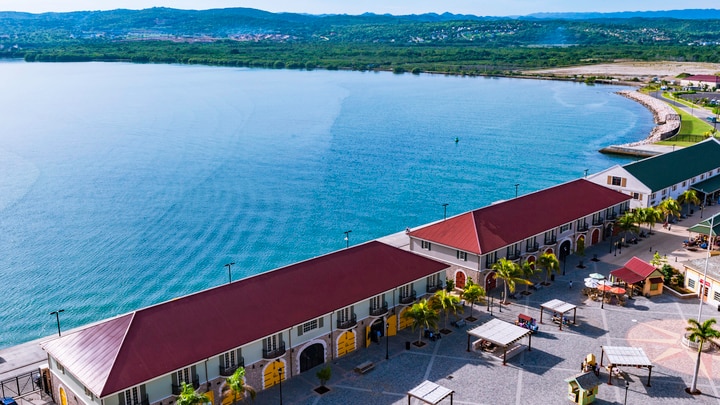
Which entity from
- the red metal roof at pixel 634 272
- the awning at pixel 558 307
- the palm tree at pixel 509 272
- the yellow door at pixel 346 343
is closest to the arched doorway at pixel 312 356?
the yellow door at pixel 346 343

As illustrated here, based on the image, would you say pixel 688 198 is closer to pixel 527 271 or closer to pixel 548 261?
pixel 548 261

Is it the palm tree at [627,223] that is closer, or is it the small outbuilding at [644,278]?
the small outbuilding at [644,278]

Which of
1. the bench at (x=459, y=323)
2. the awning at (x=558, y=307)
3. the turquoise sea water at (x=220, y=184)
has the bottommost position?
the turquoise sea water at (x=220, y=184)

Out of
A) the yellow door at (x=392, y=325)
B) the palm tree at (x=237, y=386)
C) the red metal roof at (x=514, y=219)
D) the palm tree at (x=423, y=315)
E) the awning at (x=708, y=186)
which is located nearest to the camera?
the palm tree at (x=237, y=386)

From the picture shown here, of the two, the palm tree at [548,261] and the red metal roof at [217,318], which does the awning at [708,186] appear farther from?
the red metal roof at [217,318]

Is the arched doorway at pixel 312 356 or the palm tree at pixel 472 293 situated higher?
the palm tree at pixel 472 293

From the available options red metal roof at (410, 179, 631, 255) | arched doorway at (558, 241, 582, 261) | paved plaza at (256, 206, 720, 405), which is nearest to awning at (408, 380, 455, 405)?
paved plaza at (256, 206, 720, 405)

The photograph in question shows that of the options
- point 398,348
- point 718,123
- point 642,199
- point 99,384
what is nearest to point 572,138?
point 718,123
